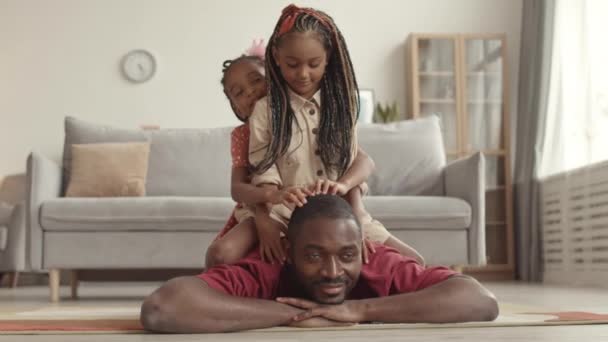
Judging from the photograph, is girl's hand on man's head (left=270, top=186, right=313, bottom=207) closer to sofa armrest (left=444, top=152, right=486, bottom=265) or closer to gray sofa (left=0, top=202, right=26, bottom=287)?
sofa armrest (left=444, top=152, right=486, bottom=265)

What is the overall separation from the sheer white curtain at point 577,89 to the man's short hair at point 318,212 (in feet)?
10.6

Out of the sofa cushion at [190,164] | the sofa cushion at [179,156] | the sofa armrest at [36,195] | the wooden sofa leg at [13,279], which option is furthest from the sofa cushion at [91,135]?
the wooden sofa leg at [13,279]

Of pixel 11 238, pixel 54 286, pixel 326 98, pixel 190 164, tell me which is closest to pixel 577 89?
pixel 190 164

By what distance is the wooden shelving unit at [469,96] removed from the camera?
630cm

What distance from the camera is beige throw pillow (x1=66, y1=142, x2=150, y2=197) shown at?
409 cm

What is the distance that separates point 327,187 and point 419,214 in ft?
6.48

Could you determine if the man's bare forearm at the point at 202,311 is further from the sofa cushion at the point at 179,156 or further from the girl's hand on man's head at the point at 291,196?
the sofa cushion at the point at 179,156

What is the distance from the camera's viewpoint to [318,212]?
164 centimetres

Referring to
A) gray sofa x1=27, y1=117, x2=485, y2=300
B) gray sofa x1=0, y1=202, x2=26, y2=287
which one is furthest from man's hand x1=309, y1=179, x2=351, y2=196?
gray sofa x1=0, y1=202, x2=26, y2=287

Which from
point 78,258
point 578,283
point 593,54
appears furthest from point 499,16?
point 78,258

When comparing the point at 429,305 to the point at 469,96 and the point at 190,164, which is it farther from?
the point at 469,96

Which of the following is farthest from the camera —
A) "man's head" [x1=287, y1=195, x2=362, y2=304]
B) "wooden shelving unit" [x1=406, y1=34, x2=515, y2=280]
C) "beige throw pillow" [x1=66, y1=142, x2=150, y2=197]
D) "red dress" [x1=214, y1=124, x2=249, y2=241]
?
"wooden shelving unit" [x1=406, y1=34, x2=515, y2=280]

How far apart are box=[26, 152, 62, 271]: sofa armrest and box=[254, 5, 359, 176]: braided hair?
202cm

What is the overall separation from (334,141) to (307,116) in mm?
83
